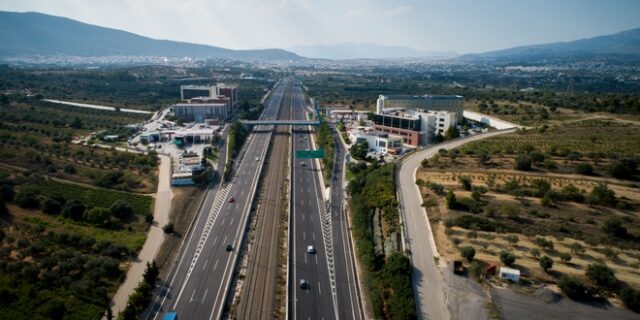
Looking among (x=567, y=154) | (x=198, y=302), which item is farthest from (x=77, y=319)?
(x=567, y=154)

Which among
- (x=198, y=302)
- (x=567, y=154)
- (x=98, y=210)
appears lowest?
(x=198, y=302)

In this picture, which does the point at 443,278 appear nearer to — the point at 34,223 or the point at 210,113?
the point at 34,223

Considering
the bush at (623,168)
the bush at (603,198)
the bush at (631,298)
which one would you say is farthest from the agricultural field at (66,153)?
the bush at (623,168)

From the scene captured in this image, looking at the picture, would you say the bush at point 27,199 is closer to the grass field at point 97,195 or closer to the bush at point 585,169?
the grass field at point 97,195

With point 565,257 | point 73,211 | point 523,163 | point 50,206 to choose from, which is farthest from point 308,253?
point 523,163

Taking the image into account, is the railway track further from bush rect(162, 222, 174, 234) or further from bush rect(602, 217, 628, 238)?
bush rect(602, 217, 628, 238)

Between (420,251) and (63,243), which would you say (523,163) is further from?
(63,243)
